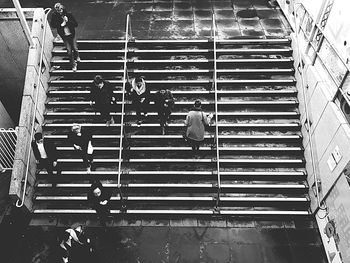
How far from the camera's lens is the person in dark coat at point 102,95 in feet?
26.8

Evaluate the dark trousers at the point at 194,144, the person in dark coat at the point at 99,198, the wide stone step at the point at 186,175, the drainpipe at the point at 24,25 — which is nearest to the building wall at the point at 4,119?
the drainpipe at the point at 24,25

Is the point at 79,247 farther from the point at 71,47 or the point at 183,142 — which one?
the point at 71,47

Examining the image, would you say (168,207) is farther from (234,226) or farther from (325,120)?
(325,120)

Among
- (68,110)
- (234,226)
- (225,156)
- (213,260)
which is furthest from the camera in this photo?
(68,110)

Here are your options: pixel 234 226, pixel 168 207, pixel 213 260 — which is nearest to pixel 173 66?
pixel 168 207

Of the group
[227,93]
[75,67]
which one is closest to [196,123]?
[227,93]

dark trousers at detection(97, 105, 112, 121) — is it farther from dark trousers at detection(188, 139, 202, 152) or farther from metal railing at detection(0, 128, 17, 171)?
metal railing at detection(0, 128, 17, 171)

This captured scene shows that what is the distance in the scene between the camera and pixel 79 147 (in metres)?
8.27

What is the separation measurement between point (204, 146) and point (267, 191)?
6.90 feet

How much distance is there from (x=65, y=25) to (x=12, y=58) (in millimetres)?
2768

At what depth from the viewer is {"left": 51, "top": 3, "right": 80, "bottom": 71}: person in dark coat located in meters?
8.74

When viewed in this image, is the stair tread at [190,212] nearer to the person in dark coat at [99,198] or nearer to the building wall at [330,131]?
the person in dark coat at [99,198]

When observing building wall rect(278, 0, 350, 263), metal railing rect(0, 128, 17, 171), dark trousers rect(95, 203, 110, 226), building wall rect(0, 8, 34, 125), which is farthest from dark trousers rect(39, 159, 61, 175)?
building wall rect(278, 0, 350, 263)

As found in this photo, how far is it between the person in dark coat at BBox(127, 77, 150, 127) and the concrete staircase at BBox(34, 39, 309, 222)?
59cm
